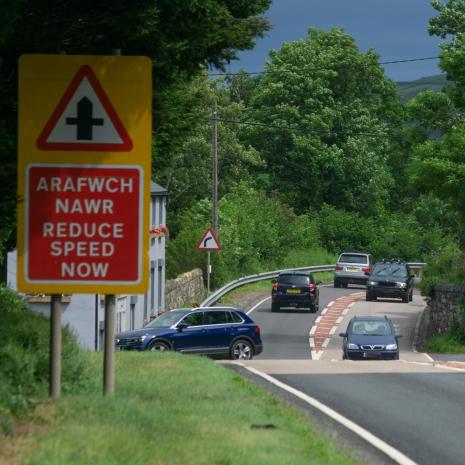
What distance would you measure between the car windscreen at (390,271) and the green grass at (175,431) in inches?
1729

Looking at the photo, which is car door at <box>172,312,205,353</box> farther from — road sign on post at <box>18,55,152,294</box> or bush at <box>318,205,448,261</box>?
bush at <box>318,205,448,261</box>

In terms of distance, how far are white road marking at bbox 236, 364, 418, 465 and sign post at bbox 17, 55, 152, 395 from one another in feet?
9.47

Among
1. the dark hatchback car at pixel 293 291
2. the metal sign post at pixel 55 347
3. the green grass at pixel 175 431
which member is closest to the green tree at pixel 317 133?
the dark hatchback car at pixel 293 291

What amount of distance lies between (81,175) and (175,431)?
2.48 m

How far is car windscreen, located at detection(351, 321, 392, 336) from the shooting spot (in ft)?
108

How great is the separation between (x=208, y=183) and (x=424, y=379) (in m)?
55.6

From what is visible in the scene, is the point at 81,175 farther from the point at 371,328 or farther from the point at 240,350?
the point at 371,328

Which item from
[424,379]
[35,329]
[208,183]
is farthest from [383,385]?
[208,183]

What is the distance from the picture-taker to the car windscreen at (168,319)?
105ft

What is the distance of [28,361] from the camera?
11102 millimetres

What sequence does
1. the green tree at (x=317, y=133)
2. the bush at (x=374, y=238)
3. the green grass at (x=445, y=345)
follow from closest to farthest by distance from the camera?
the green grass at (x=445, y=345)
the bush at (x=374, y=238)
the green tree at (x=317, y=133)

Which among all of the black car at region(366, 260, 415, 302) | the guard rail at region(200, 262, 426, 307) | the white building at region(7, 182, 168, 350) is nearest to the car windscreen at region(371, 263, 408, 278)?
the black car at region(366, 260, 415, 302)

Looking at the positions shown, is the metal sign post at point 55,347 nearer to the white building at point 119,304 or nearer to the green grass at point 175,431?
the green grass at point 175,431

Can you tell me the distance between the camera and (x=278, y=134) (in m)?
88.8
